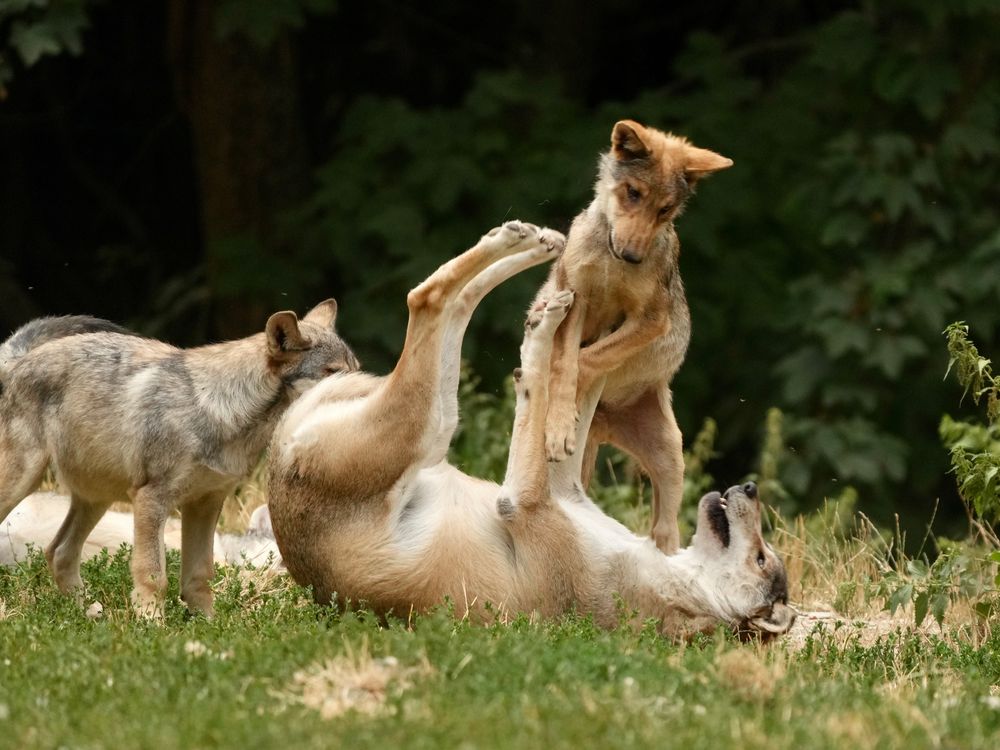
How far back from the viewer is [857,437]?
11836 millimetres

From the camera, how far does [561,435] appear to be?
262 inches

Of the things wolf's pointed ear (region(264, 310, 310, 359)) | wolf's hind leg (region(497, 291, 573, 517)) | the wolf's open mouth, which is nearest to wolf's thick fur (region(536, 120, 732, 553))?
wolf's hind leg (region(497, 291, 573, 517))

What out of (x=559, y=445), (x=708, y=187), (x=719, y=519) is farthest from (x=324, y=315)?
(x=708, y=187)

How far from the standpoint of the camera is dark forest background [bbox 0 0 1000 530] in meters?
11.9

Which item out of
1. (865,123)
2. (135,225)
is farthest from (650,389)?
(135,225)

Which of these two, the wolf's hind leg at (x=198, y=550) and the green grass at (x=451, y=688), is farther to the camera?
the wolf's hind leg at (x=198, y=550)

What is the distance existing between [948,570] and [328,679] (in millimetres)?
2909

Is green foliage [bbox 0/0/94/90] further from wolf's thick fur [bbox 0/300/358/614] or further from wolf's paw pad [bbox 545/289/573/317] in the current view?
wolf's paw pad [bbox 545/289/573/317]

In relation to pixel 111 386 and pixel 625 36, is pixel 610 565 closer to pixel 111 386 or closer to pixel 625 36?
pixel 111 386

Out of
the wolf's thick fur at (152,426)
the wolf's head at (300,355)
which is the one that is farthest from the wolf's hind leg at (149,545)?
the wolf's head at (300,355)

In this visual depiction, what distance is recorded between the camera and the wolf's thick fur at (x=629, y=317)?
22.7 ft

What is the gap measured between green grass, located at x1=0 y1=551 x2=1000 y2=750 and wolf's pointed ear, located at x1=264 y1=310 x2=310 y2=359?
1.34m

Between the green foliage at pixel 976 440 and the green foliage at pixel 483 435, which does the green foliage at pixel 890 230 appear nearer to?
the green foliage at pixel 483 435

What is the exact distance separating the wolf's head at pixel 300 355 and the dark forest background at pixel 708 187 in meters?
4.46
